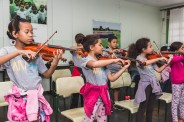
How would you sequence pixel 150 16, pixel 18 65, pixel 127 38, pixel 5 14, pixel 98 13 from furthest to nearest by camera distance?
pixel 150 16 → pixel 127 38 → pixel 98 13 → pixel 5 14 → pixel 18 65

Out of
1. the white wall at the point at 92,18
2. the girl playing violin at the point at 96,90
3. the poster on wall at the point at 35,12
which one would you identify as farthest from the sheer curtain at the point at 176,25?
the girl playing violin at the point at 96,90

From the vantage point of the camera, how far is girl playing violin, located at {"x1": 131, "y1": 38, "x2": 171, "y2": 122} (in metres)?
2.39

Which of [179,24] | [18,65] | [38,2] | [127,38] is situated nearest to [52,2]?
[38,2]

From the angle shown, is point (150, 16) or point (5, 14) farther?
point (150, 16)

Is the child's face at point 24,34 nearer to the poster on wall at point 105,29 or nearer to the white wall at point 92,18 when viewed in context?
the white wall at point 92,18

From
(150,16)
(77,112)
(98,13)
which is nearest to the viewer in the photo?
(77,112)

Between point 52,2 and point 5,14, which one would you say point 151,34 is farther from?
point 5,14

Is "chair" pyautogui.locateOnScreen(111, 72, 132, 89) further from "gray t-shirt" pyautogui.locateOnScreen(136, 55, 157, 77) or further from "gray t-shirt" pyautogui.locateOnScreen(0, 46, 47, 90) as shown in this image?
"gray t-shirt" pyautogui.locateOnScreen(0, 46, 47, 90)

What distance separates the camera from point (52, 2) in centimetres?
446

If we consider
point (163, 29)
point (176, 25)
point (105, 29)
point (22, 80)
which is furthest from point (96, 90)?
point (163, 29)

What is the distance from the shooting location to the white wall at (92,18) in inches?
176

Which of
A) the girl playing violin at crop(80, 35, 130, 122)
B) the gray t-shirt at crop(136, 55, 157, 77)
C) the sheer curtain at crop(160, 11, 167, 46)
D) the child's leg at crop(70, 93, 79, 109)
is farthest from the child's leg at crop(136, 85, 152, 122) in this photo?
the sheer curtain at crop(160, 11, 167, 46)

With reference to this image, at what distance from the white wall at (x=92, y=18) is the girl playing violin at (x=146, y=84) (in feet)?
8.01

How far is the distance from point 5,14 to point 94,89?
283cm
